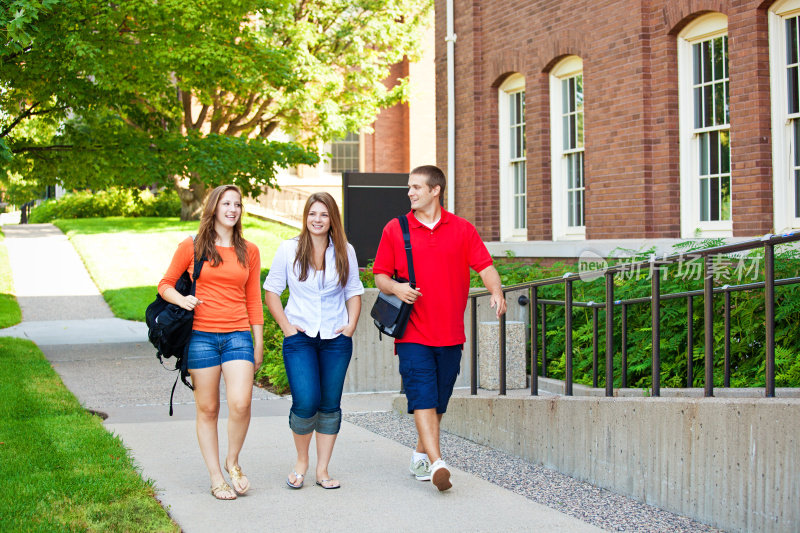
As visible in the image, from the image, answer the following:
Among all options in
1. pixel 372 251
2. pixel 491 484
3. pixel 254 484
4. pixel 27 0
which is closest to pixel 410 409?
pixel 491 484

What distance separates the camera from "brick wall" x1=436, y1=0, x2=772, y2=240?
31.7 ft

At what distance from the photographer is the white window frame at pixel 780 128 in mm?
9453

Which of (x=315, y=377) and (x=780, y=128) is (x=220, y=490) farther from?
(x=780, y=128)

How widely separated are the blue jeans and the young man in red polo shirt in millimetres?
415

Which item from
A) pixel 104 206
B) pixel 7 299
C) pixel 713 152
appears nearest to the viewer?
pixel 713 152

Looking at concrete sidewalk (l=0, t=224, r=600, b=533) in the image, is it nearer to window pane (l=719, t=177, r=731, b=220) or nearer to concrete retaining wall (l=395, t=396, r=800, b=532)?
concrete retaining wall (l=395, t=396, r=800, b=532)

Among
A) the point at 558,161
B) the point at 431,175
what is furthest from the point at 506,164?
the point at 431,175

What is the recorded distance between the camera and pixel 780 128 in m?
9.52

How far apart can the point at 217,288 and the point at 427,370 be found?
1.36 meters

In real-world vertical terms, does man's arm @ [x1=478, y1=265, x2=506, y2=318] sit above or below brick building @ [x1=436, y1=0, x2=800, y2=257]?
below

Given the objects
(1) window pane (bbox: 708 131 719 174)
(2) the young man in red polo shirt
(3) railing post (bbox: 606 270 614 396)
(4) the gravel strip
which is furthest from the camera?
(1) window pane (bbox: 708 131 719 174)

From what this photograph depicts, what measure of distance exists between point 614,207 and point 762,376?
15.3ft

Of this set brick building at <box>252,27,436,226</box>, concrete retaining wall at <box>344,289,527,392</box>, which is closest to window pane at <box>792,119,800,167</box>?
concrete retaining wall at <box>344,289,527,392</box>

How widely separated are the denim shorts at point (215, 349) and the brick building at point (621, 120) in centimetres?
625
